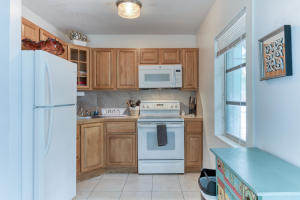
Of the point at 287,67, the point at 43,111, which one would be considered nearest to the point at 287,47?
the point at 287,67

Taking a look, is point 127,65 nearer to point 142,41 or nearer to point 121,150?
point 142,41

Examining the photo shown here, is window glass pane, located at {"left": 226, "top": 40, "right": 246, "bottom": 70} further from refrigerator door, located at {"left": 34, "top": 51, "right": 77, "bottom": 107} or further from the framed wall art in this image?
refrigerator door, located at {"left": 34, "top": 51, "right": 77, "bottom": 107}

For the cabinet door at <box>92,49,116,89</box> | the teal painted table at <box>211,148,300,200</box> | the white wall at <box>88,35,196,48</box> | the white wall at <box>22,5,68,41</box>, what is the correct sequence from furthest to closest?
the white wall at <box>88,35,196,48</box> → the cabinet door at <box>92,49,116,89</box> → the white wall at <box>22,5,68,41</box> → the teal painted table at <box>211,148,300,200</box>

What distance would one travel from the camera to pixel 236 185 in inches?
38.0

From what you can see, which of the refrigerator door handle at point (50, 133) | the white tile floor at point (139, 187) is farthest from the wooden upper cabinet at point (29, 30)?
the white tile floor at point (139, 187)

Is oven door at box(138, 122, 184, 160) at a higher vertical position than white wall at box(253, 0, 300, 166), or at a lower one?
lower

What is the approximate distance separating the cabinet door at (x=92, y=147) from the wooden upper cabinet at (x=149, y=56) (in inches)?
53.5

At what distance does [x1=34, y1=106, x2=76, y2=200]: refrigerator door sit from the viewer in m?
1.56

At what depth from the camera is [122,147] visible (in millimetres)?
3115

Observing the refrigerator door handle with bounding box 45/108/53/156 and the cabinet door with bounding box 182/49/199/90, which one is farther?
the cabinet door with bounding box 182/49/199/90

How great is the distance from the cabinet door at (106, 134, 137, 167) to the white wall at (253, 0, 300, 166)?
6.87ft

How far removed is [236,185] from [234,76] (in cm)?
143

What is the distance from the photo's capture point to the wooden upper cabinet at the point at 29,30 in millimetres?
2197

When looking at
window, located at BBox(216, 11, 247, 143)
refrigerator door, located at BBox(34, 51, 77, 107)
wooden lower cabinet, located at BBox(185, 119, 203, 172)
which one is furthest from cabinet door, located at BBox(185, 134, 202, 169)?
refrigerator door, located at BBox(34, 51, 77, 107)
